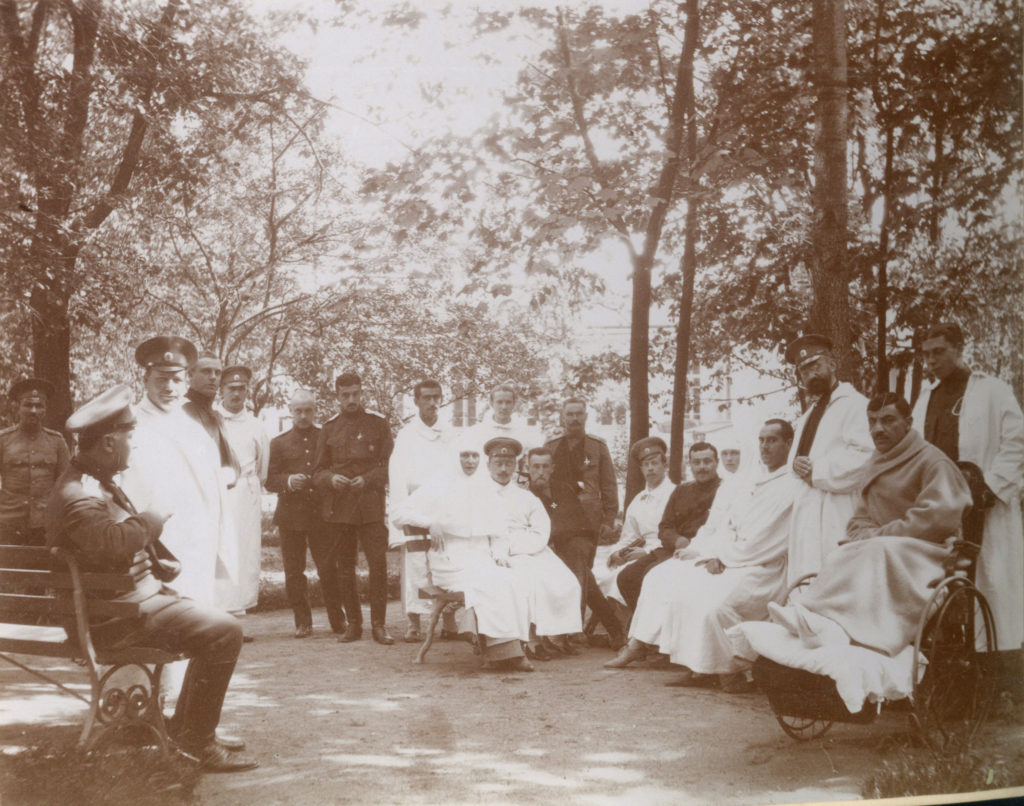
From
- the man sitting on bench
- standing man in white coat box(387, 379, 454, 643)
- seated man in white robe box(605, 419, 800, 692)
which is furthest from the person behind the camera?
seated man in white robe box(605, 419, 800, 692)

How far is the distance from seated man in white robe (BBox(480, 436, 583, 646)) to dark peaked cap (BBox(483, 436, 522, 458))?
126mm

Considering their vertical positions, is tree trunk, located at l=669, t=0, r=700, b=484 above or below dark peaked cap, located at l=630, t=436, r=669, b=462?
above

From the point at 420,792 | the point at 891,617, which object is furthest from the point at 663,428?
the point at 420,792

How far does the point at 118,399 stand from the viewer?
119 inches

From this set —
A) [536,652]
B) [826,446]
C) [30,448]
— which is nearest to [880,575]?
[826,446]

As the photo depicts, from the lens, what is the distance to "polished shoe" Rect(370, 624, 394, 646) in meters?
3.79

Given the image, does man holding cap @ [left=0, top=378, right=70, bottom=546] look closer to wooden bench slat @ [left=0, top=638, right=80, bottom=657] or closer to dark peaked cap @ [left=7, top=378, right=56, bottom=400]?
dark peaked cap @ [left=7, top=378, right=56, bottom=400]

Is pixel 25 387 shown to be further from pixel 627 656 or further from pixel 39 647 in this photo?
pixel 627 656

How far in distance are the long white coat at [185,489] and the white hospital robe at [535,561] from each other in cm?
123

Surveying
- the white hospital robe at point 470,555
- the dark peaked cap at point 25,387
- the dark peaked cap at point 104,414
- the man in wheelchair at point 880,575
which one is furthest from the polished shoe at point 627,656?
the dark peaked cap at point 25,387

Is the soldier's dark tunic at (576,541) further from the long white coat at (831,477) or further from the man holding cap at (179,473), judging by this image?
the man holding cap at (179,473)

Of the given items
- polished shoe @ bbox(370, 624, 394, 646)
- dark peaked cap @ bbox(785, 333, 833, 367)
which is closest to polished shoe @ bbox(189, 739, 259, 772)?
polished shoe @ bbox(370, 624, 394, 646)

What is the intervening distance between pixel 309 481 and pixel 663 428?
138 centimetres

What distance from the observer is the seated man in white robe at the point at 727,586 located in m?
4.12
